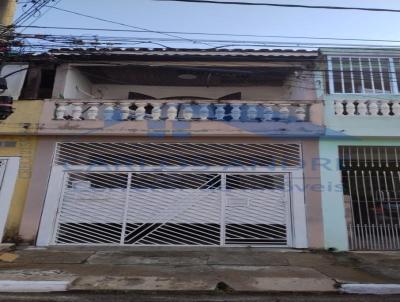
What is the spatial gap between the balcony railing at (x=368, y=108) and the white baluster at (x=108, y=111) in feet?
18.2

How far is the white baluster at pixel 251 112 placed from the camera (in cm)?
920

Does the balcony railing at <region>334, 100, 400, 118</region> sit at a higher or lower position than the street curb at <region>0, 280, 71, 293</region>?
higher

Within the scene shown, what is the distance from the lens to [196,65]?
411 inches

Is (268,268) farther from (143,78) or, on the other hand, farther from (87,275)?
(143,78)

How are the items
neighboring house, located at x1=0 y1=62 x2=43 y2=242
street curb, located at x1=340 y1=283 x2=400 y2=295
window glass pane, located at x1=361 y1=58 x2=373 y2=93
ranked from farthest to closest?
window glass pane, located at x1=361 y1=58 x2=373 y2=93
neighboring house, located at x1=0 y1=62 x2=43 y2=242
street curb, located at x1=340 y1=283 x2=400 y2=295

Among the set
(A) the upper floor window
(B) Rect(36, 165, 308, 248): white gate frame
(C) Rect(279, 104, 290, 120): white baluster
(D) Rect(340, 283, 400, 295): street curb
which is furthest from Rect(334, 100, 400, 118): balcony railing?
(D) Rect(340, 283, 400, 295): street curb

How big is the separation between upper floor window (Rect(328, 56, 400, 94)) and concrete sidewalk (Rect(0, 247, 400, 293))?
4.11 m

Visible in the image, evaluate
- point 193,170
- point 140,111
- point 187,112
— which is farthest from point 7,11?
point 193,170

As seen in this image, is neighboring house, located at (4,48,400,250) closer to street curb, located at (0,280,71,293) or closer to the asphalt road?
Result: street curb, located at (0,280,71,293)

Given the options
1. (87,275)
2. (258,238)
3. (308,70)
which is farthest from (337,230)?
(87,275)

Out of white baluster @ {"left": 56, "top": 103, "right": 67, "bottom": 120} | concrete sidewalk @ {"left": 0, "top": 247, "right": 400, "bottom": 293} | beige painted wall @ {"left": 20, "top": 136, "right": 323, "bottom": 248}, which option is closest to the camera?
concrete sidewalk @ {"left": 0, "top": 247, "right": 400, "bottom": 293}

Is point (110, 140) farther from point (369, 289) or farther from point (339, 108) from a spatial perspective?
point (369, 289)

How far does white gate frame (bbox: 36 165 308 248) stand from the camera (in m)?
8.54

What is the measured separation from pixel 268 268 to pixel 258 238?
7.35 feet
